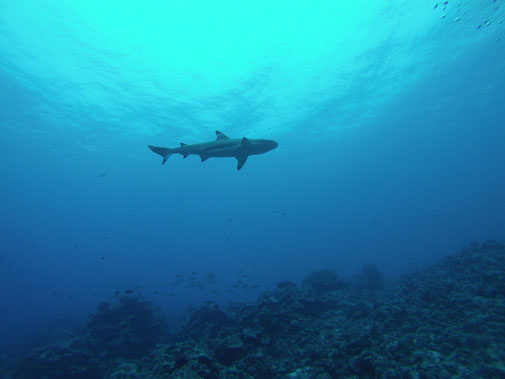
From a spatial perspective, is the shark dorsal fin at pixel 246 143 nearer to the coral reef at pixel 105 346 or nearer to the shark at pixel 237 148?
the shark at pixel 237 148

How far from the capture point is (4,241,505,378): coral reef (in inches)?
233

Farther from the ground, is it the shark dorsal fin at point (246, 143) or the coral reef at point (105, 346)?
the shark dorsal fin at point (246, 143)

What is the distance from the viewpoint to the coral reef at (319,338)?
5.91 metres

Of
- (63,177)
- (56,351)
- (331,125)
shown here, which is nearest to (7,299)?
(63,177)

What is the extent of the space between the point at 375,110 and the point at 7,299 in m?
115

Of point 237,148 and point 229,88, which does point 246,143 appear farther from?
point 229,88

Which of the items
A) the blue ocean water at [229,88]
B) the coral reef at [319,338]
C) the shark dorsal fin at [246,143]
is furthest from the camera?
the blue ocean water at [229,88]

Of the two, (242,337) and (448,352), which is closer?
(448,352)

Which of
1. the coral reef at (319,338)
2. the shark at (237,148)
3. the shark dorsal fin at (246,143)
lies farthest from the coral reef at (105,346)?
the shark dorsal fin at (246,143)

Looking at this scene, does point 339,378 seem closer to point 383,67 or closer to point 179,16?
point 179,16

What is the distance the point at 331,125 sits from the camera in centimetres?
4612

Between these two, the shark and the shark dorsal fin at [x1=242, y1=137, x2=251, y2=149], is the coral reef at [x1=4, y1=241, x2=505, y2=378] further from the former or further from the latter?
the shark dorsal fin at [x1=242, y1=137, x2=251, y2=149]

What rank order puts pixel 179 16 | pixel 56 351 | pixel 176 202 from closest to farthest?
1. pixel 56 351
2. pixel 179 16
3. pixel 176 202

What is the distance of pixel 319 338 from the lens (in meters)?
7.89
